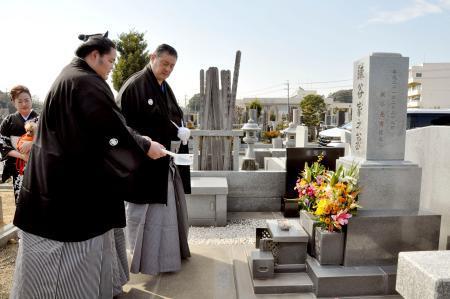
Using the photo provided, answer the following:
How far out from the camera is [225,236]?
4891mm

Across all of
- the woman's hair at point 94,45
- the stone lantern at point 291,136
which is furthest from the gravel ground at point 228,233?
the stone lantern at point 291,136

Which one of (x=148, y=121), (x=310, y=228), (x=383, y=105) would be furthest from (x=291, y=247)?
(x=148, y=121)

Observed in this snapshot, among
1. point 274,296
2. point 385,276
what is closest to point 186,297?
point 274,296

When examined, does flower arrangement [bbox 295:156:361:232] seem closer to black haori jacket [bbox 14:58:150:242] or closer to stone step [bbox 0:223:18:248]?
black haori jacket [bbox 14:58:150:242]

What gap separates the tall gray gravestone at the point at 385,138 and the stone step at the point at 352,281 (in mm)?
639

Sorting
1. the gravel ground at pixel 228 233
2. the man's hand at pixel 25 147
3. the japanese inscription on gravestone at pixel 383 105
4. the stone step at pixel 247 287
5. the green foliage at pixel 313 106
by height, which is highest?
the green foliage at pixel 313 106

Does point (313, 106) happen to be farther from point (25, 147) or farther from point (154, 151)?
point (154, 151)

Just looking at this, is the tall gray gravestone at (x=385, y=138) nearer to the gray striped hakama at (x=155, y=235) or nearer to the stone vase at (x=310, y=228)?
the stone vase at (x=310, y=228)

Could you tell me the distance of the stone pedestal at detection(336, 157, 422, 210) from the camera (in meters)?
3.23

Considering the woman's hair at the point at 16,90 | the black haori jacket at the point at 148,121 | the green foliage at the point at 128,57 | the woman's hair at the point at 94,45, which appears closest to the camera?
the woman's hair at the point at 94,45

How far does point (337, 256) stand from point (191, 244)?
199 centimetres

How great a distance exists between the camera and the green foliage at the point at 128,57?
21500 millimetres

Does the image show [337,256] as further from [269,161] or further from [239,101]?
[239,101]

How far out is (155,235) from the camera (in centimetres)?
323
